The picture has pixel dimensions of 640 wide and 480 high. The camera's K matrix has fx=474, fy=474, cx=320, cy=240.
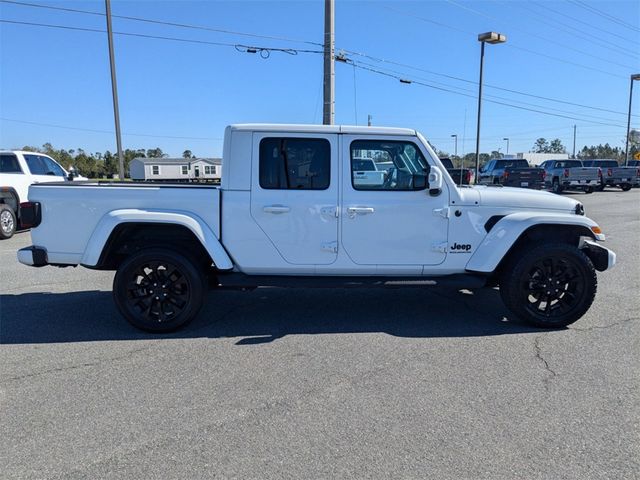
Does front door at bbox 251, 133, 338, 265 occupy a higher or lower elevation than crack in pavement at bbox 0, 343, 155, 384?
higher

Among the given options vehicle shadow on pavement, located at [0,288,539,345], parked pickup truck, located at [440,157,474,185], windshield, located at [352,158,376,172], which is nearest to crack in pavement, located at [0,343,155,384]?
vehicle shadow on pavement, located at [0,288,539,345]

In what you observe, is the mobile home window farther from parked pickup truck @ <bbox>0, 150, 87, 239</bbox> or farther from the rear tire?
the rear tire

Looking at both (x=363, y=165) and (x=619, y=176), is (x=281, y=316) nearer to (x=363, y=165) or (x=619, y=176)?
(x=363, y=165)

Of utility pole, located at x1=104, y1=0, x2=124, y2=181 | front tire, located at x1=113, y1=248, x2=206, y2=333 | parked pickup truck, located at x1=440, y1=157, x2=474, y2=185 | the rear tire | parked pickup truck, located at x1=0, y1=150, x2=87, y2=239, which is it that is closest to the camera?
front tire, located at x1=113, y1=248, x2=206, y2=333

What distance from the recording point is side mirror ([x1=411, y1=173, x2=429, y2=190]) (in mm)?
4750

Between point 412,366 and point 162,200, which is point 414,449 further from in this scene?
point 162,200

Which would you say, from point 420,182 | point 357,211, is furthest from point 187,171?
point 420,182

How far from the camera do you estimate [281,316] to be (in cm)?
528

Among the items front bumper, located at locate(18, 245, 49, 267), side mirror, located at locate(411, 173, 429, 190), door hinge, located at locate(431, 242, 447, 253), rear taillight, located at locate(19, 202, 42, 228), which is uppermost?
side mirror, located at locate(411, 173, 429, 190)

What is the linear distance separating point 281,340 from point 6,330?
9.18 ft

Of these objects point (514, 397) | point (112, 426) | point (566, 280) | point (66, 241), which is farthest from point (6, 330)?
point (566, 280)

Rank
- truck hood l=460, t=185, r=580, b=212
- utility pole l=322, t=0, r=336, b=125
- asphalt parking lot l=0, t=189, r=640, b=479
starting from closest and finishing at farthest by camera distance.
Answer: asphalt parking lot l=0, t=189, r=640, b=479 → truck hood l=460, t=185, r=580, b=212 → utility pole l=322, t=0, r=336, b=125

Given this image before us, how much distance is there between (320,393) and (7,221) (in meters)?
10.3

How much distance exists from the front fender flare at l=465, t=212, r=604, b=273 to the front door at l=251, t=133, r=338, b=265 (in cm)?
150
